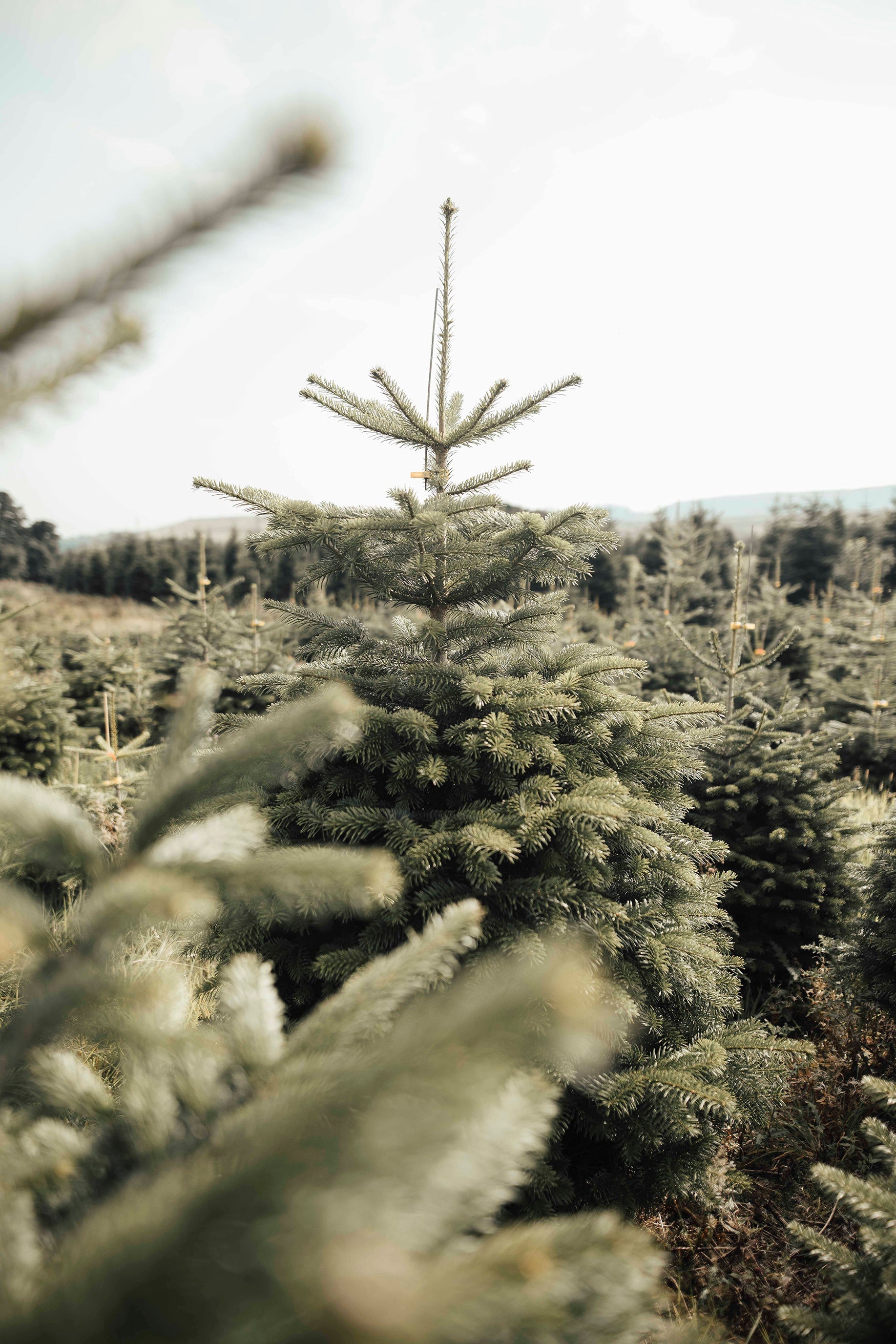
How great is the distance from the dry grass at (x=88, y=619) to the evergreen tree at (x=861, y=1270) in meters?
8.39

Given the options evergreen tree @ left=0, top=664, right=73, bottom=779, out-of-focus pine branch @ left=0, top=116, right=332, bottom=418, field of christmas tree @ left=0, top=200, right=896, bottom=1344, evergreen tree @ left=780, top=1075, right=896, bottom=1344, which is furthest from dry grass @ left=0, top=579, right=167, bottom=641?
evergreen tree @ left=780, top=1075, right=896, bottom=1344

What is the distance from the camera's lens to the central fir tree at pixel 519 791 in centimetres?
198

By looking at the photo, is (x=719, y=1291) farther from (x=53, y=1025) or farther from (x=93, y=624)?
(x=93, y=624)

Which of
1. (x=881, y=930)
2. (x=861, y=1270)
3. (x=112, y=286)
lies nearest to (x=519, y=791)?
(x=861, y=1270)

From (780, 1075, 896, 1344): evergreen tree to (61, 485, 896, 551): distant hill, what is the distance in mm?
2019

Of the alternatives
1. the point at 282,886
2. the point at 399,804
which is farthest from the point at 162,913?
the point at 399,804

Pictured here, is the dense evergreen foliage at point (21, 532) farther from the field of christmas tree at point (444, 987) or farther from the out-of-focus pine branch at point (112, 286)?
the out-of-focus pine branch at point (112, 286)

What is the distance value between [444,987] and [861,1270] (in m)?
1.09

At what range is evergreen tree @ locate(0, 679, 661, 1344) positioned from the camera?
50 cm

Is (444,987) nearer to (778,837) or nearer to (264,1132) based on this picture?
(264,1132)

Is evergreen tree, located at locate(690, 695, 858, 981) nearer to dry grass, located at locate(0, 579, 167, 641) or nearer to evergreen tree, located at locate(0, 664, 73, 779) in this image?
evergreen tree, located at locate(0, 664, 73, 779)

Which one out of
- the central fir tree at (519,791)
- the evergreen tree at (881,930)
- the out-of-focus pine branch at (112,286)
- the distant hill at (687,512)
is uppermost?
the distant hill at (687,512)

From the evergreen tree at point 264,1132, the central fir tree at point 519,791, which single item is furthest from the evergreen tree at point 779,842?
the evergreen tree at point 264,1132

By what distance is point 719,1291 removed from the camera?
2.20 m
